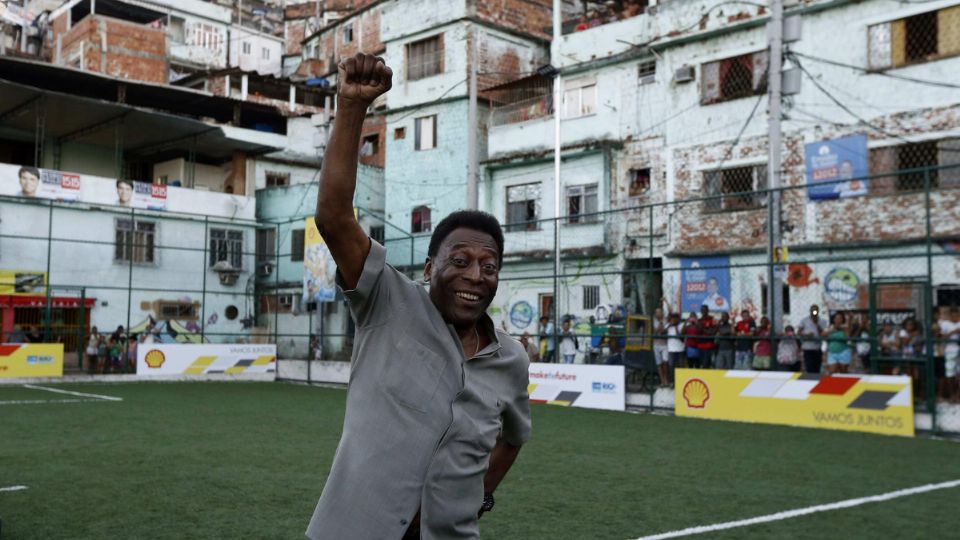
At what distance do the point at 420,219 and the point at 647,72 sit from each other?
10543mm

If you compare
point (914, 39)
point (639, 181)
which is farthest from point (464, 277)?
point (639, 181)

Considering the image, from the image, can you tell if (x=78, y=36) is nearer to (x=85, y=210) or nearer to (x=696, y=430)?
(x=85, y=210)

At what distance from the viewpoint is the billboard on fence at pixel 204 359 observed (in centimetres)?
2331

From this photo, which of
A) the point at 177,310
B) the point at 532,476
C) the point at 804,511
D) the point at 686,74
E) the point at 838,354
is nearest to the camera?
the point at 804,511

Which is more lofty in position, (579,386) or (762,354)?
(762,354)

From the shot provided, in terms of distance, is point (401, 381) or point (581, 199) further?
point (581, 199)

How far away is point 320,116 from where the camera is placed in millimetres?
40031

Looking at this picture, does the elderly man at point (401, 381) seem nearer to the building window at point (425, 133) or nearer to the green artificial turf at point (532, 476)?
the green artificial turf at point (532, 476)

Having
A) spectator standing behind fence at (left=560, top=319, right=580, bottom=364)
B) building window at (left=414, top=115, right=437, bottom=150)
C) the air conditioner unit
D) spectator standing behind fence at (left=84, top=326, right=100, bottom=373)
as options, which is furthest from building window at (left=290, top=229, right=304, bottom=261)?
spectator standing behind fence at (left=560, top=319, right=580, bottom=364)

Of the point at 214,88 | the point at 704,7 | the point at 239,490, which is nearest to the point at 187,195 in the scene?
the point at 214,88

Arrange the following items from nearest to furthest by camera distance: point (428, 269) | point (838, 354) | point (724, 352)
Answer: point (428, 269) < point (838, 354) < point (724, 352)

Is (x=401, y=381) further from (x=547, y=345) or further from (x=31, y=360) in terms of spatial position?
(x=31, y=360)

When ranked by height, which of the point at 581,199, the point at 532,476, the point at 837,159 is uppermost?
the point at 837,159

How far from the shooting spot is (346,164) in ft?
8.12
